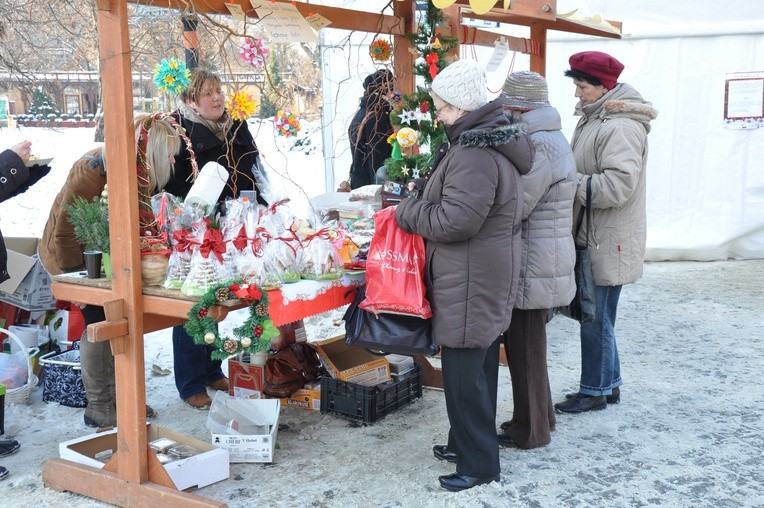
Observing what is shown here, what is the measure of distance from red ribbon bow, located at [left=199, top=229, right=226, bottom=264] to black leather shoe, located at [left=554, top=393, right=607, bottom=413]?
2.09m

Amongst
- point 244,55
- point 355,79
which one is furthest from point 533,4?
point 355,79

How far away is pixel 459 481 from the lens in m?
3.35

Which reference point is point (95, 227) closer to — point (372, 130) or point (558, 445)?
point (558, 445)

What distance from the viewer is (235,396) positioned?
4.14m

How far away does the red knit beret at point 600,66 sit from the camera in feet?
13.4

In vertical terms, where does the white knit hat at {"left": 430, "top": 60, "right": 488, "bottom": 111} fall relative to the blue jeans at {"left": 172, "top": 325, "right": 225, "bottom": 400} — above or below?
above

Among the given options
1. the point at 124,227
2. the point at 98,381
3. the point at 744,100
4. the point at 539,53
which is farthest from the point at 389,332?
the point at 744,100

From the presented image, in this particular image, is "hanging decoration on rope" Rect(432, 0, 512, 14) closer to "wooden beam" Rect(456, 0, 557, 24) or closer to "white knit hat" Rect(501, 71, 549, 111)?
"white knit hat" Rect(501, 71, 549, 111)

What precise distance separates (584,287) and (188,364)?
82.5 inches

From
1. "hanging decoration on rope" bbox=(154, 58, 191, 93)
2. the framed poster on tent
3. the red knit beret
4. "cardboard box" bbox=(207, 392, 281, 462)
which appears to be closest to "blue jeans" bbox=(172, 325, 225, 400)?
"cardboard box" bbox=(207, 392, 281, 462)

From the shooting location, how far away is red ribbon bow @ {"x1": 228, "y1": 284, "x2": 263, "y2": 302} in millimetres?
2969

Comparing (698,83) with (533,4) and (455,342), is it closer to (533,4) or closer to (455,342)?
(533,4)

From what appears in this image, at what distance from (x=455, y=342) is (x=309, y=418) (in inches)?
53.6

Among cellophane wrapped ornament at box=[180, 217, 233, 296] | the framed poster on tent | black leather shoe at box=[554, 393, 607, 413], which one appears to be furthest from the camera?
the framed poster on tent
